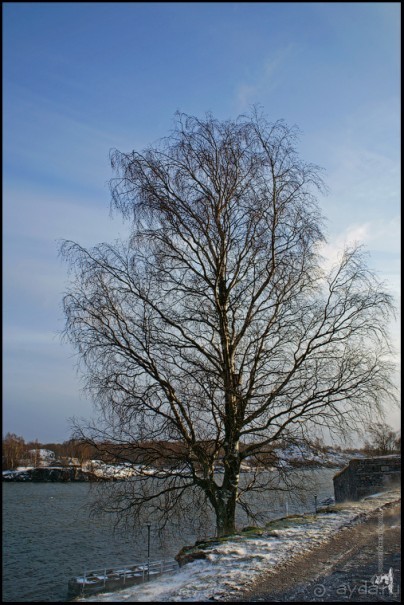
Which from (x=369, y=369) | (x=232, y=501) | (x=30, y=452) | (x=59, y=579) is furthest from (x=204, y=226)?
(x=30, y=452)

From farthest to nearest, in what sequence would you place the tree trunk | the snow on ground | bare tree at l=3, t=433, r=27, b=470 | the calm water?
bare tree at l=3, t=433, r=27, b=470 → the calm water → the tree trunk → the snow on ground

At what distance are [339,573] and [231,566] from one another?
4.03 feet

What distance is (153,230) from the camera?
392 inches

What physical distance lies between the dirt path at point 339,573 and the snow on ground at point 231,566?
0.18 metres

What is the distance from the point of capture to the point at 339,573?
5598 mm

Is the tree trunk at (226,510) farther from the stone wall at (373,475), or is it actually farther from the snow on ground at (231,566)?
the stone wall at (373,475)

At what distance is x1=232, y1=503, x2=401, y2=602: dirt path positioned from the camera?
4914mm

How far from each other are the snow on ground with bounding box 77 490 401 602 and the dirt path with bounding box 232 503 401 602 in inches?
7.1

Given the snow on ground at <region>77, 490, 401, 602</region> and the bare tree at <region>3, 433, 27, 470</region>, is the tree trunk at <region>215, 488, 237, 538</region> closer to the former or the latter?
the snow on ground at <region>77, 490, 401, 602</region>

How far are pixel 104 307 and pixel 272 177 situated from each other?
4.34 meters

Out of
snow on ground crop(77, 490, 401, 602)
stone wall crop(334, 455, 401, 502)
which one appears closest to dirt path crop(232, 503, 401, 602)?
snow on ground crop(77, 490, 401, 602)

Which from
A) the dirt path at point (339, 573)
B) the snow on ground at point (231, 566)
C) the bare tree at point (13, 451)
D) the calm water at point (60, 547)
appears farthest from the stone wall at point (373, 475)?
the bare tree at point (13, 451)

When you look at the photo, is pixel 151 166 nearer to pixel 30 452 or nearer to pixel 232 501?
pixel 232 501

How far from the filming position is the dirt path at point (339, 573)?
4.91 m
